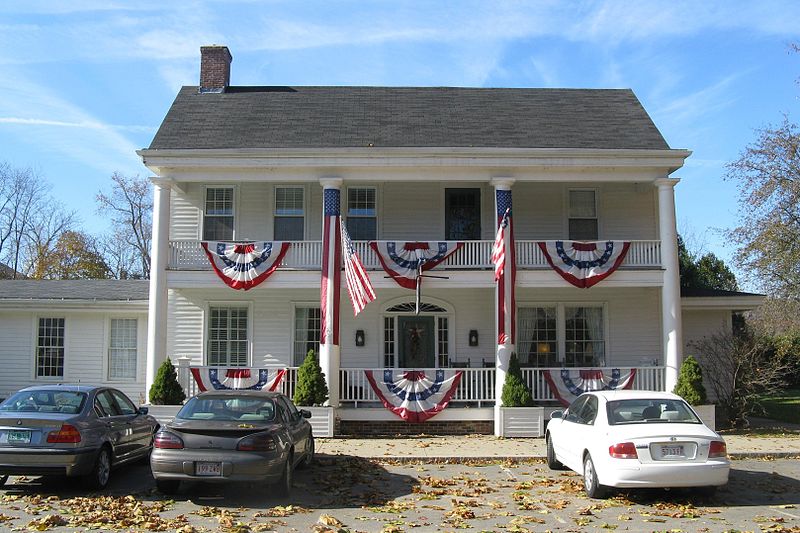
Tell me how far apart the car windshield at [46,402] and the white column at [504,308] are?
919 centimetres

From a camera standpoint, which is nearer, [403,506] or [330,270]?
[403,506]

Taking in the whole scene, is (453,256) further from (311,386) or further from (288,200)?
(288,200)

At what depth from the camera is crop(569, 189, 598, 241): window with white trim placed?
19.8 m

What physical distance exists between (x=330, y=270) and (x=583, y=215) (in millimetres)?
7190

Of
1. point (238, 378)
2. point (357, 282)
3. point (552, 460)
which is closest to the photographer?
point (552, 460)

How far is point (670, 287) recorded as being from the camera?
1744 centimetres

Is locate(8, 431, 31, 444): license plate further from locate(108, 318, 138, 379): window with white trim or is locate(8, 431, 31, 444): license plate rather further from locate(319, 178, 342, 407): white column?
locate(108, 318, 138, 379): window with white trim

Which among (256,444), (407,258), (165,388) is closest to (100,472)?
(256,444)

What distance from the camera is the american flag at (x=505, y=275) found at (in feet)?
56.0

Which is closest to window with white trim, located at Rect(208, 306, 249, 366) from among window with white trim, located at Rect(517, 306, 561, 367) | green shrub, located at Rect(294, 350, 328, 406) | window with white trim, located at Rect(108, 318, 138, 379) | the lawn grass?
window with white trim, located at Rect(108, 318, 138, 379)

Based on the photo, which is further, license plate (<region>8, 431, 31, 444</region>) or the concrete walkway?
the concrete walkway

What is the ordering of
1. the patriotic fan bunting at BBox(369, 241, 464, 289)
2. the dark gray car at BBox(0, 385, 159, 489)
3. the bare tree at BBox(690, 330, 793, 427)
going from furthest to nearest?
1. the bare tree at BBox(690, 330, 793, 427)
2. the patriotic fan bunting at BBox(369, 241, 464, 289)
3. the dark gray car at BBox(0, 385, 159, 489)

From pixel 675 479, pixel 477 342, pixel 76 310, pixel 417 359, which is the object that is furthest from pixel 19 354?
pixel 675 479

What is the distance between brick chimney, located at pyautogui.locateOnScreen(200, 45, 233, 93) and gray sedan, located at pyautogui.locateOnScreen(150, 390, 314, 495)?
14.5 metres
